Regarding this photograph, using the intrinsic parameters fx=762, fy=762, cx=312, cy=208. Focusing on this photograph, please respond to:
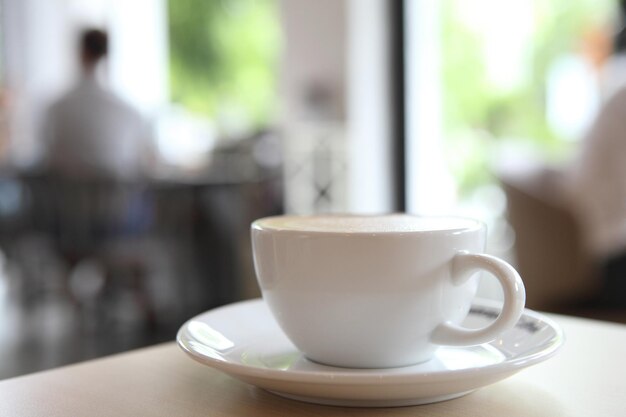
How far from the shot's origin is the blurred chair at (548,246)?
5.74 ft

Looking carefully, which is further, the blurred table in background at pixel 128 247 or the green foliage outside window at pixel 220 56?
the green foliage outside window at pixel 220 56

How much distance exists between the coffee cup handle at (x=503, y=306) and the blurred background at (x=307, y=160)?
1.24 meters

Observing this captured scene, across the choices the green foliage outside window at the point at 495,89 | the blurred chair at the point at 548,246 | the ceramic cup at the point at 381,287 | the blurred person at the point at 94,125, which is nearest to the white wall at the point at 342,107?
the green foliage outside window at the point at 495,89

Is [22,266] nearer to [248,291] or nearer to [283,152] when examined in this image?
[248,291]

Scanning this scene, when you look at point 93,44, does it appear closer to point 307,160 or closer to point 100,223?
point 100,223

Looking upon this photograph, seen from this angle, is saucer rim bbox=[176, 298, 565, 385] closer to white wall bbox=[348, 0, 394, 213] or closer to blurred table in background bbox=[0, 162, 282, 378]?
blurred table in background bbox=[0, 162, 282, 378]

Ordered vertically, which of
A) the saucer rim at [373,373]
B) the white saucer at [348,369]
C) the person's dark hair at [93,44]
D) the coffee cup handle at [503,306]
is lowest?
the white saucer at [348,369]

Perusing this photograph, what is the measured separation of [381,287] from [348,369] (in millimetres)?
66

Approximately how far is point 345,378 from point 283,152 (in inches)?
146

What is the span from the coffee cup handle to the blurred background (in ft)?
4.07

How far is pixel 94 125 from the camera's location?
2.88m

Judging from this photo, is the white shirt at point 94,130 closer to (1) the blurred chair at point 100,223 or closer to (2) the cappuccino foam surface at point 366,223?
(1) the blurred chair at point 100,223

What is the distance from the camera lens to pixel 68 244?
8.55 feet

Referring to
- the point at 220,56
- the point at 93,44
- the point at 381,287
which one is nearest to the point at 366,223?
the point at 381,287
